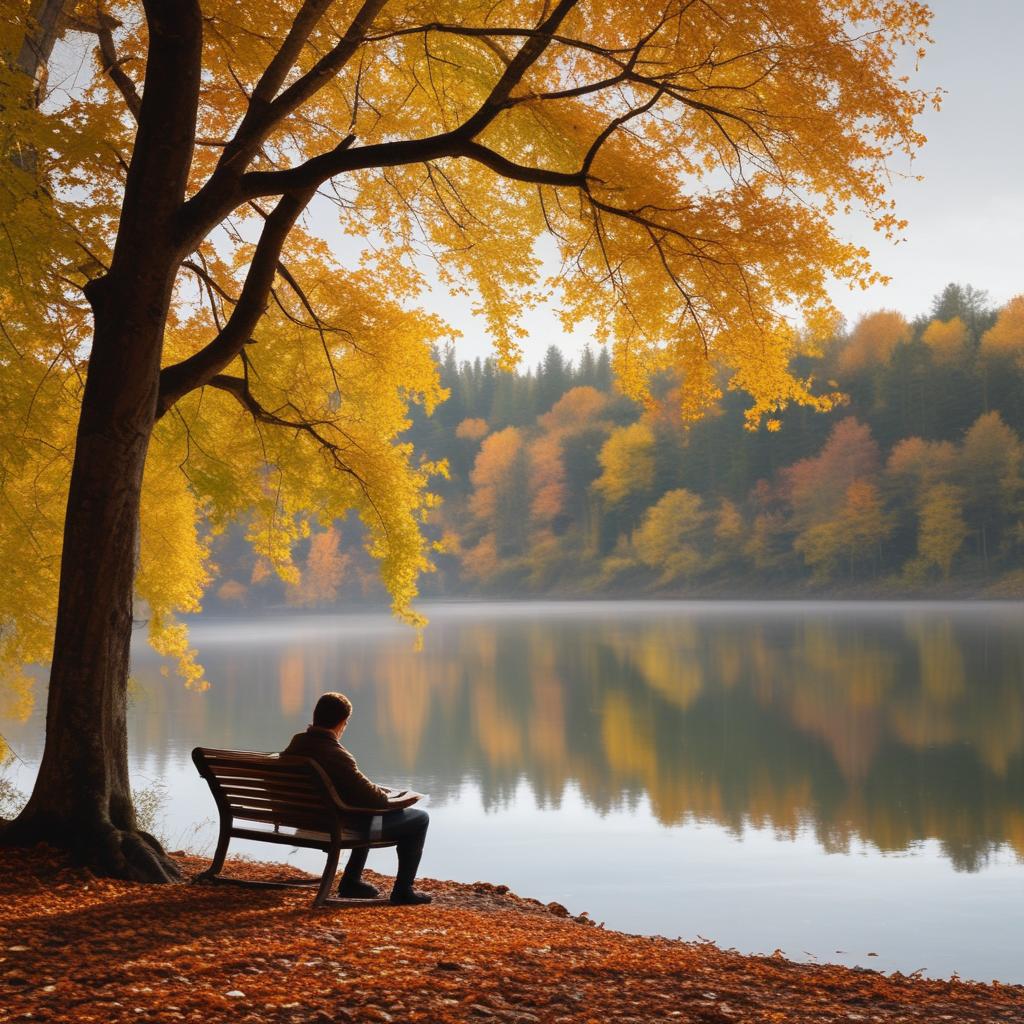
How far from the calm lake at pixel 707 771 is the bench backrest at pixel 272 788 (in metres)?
4.18

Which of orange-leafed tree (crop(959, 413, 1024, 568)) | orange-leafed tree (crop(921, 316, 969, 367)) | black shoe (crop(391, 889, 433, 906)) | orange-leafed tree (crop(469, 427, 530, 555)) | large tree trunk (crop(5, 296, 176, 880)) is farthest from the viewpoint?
orange-leafed tree (crop(469, 427, 530, 555))

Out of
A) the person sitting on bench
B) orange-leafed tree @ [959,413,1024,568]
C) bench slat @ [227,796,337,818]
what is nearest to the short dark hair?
the person sitting on bench

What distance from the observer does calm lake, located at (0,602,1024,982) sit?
33.5ft

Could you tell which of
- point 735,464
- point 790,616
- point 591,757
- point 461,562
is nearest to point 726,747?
point 591,757

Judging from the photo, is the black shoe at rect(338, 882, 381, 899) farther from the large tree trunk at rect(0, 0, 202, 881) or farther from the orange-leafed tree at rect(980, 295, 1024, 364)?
the orange-leafed tree at rect(980, 295, 1024, 364)

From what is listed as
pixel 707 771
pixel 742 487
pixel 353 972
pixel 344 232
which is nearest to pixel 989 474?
pixel 742 487

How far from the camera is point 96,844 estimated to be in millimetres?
6281

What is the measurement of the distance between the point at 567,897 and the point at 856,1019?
662 cm

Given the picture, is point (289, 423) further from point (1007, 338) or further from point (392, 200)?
point (1007, 338)

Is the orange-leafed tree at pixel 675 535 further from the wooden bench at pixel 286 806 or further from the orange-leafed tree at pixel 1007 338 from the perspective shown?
the wooden bench at pixel 286 806

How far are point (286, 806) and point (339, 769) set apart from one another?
0.41 m

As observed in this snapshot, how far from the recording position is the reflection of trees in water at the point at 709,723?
14805 millimetres

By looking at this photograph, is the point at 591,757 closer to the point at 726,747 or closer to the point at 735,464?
the point at 726,747

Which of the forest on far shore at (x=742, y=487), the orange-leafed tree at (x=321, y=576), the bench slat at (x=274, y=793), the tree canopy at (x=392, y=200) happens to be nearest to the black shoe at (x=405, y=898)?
the bench slat at (x=274, y=793)
